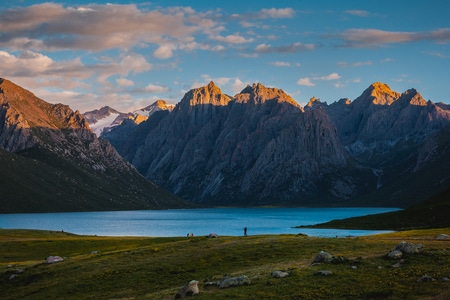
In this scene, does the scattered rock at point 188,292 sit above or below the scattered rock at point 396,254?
below

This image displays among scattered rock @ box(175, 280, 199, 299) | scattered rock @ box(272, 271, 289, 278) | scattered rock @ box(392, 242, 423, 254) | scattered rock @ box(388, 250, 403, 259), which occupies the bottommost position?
scattered rock @ box(175, 280, 199, 299)

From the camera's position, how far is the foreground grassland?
4019 cm

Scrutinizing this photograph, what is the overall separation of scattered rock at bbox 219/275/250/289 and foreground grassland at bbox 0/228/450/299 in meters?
0.64

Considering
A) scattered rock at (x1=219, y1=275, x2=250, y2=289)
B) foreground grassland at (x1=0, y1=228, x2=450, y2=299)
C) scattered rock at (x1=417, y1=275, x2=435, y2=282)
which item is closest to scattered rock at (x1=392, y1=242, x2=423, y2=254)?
foreground grassland at (x1=0, y1=228, x2=450, y2=299)

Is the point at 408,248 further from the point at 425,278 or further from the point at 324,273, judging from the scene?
the point at 425,278

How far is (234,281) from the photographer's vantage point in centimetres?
4506

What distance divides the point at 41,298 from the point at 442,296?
36650mm

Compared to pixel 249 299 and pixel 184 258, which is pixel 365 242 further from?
pixel 249 299

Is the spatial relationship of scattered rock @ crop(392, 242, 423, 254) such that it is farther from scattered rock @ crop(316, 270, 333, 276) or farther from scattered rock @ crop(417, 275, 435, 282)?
scattered rock @ crop(417, 275, 435, 282)

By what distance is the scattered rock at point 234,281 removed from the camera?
44.8 m

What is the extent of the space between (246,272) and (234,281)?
21.4 feet

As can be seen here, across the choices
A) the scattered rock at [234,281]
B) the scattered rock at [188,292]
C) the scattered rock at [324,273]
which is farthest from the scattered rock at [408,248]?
the scattered rock at [188,292]

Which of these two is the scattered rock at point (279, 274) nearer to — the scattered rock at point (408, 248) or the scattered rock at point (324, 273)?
the scattered rock at point (324, 273)

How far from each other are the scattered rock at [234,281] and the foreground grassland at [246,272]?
2.10ft
